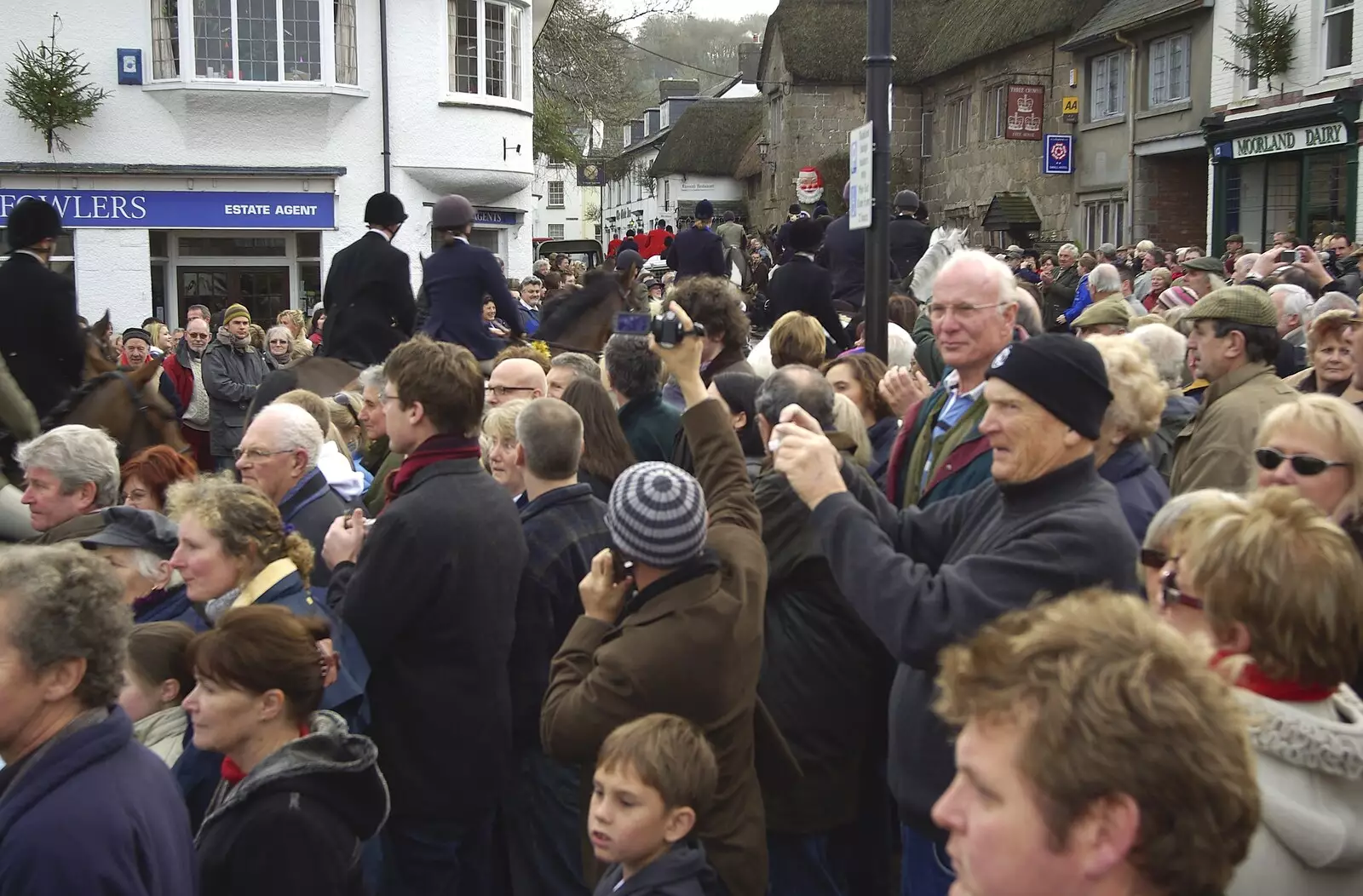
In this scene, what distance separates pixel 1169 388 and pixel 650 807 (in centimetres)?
373

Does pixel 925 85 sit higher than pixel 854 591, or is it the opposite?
pixel 925 85

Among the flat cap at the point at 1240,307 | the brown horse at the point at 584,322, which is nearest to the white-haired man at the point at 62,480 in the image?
the brown horse at the point at 584,322

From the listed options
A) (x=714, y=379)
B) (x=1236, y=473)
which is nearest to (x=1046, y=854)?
(x=714, y=379)

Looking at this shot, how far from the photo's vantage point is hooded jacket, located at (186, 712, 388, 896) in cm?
302

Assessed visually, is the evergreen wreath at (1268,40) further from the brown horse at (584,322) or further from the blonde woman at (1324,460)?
the blonde woman at (1324,460)

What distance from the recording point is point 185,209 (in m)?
20.4

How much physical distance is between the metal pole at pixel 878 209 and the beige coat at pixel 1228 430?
5.37 ft

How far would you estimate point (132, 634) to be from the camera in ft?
12.5

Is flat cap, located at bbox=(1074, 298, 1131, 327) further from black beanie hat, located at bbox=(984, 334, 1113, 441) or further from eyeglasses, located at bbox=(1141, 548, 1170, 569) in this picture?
eyeglasses, located at bbox=(1141, 548, 1170, 569)

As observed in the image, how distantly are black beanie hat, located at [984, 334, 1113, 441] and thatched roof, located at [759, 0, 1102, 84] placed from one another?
3115 cm

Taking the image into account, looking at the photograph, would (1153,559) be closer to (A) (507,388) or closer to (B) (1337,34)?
(A) (507,388)

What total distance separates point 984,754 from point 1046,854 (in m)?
0.14

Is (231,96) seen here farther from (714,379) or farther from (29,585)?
(29,585)

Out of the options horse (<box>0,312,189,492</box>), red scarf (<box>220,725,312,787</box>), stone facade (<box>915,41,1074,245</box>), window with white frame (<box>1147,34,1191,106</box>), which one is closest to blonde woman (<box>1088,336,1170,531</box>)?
red scarf (<box>220,725,312,787</box>)
